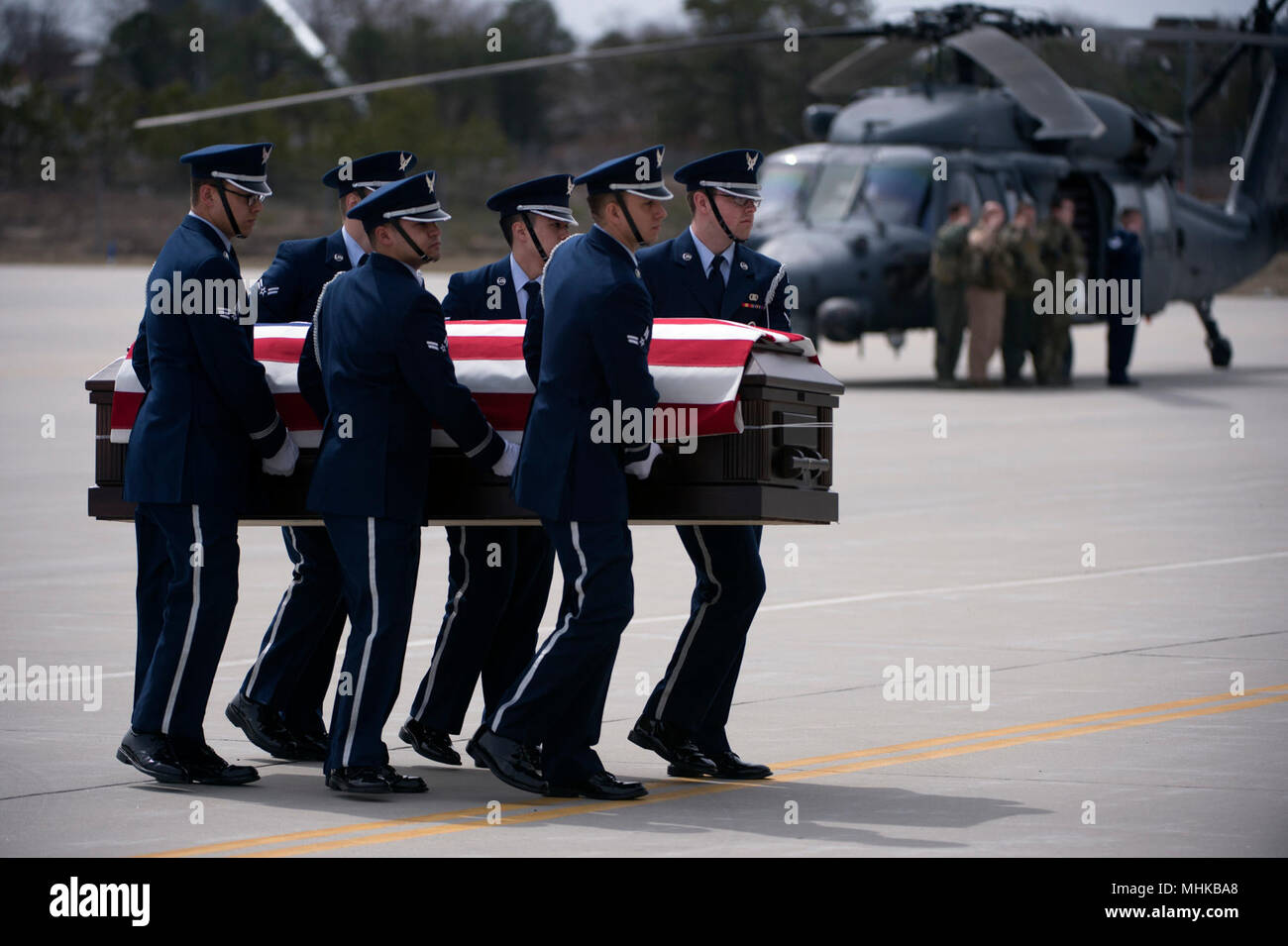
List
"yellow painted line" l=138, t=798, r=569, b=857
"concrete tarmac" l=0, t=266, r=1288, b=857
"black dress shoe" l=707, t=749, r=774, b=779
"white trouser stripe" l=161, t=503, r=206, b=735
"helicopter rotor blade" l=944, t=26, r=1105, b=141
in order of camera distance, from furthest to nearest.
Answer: "helicopter rotor blade" l=944, t=26, r=1105, b=141, "black dress shoe" l=707, t=749, r=774, b=779, "white trouser stripe" l=161, t=503, r=206, b=735, "concrete tarmac" l=0, t=266, r=1288, b=857, "yellow painted line" l=138, t=798, r=569, b=857

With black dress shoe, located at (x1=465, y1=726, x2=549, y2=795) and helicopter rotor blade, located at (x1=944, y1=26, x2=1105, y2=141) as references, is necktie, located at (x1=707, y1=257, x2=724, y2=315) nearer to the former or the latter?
black dress shoe, located at (x1=465, y1=726, x2=549, y2=795)

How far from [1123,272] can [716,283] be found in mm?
15593

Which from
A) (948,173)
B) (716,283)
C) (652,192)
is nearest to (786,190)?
(948,173)

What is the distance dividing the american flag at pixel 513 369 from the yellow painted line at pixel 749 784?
1098 millimetres

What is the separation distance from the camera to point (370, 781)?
620 cm

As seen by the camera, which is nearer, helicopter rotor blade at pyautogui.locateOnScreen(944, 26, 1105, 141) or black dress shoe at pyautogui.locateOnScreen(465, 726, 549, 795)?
black dress shoe at pyautogui.locateOnScreen(465, 726, 549, 795)

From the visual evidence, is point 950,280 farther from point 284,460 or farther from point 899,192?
point 284,460

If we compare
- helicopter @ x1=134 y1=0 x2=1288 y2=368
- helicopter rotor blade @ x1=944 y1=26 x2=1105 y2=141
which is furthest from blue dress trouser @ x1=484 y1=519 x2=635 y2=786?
helicopter rotor blade @ x1=944 y1=26 x2=1105 y2=141

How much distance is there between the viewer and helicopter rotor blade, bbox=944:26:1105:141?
65.8ft

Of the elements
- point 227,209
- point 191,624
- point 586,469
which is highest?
point 227,209

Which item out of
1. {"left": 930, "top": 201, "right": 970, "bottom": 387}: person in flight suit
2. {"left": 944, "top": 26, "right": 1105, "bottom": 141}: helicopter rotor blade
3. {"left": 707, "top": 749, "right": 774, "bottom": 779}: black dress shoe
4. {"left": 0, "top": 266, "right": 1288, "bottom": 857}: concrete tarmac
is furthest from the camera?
{"left": 930, "top": 201, "right": 970, "bottom": 387}: person in flight suit

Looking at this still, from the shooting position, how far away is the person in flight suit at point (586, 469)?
6.09 m

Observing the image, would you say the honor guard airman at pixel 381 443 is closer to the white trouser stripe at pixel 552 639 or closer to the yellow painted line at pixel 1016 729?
the white trouser stripe at pixel 552 639

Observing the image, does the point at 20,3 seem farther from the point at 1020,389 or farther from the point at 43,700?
the point at 43,700
